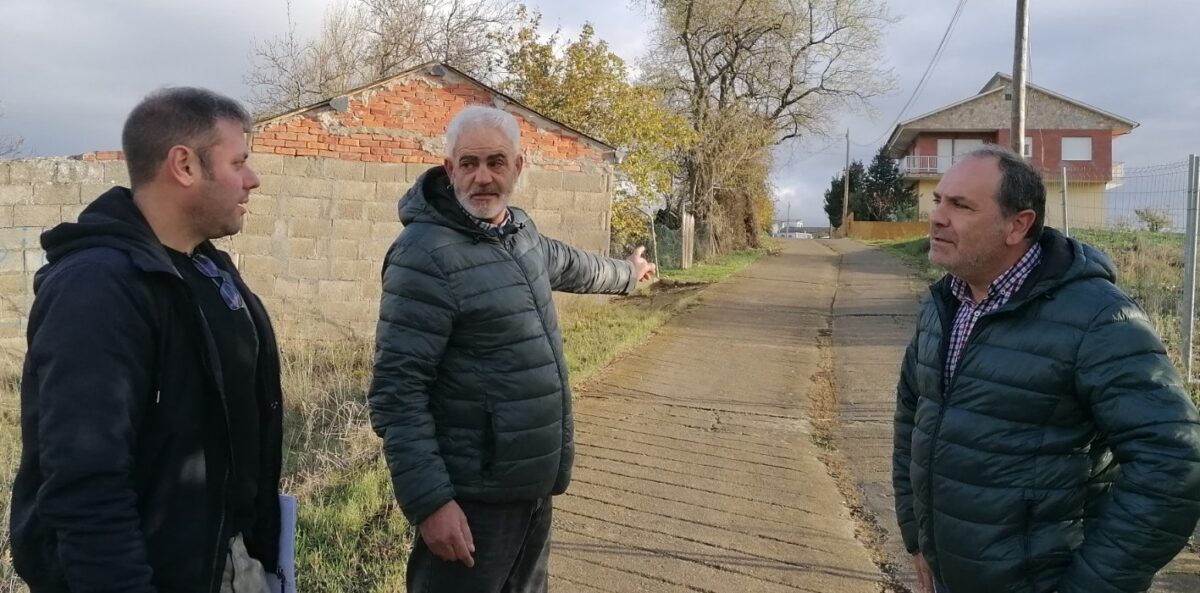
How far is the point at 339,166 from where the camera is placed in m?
10.5

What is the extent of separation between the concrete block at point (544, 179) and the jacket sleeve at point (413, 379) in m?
9.05

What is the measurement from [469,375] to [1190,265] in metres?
6.77

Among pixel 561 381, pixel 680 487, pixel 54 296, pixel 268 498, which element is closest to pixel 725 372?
pixel 680 487

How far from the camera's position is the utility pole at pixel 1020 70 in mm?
11922

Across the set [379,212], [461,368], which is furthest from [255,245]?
[461,368]

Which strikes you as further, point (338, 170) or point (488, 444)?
point (338, 170)

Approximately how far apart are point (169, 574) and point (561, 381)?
1.18 meters

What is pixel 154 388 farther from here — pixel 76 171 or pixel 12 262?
pixel 12 262

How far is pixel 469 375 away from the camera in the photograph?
91.5 inches

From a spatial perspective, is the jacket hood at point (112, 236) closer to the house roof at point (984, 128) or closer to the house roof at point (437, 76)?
the house roof at point (437, 76)

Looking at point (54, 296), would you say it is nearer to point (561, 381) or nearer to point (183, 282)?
point (183, 282)

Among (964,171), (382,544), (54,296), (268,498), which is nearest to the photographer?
(54,296)

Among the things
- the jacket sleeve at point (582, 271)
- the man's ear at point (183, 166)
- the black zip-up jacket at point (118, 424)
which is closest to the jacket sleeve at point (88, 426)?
the black zip-up jacket at point (118, 424)

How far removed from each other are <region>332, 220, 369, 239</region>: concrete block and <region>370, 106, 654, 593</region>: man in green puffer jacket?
8.45m
